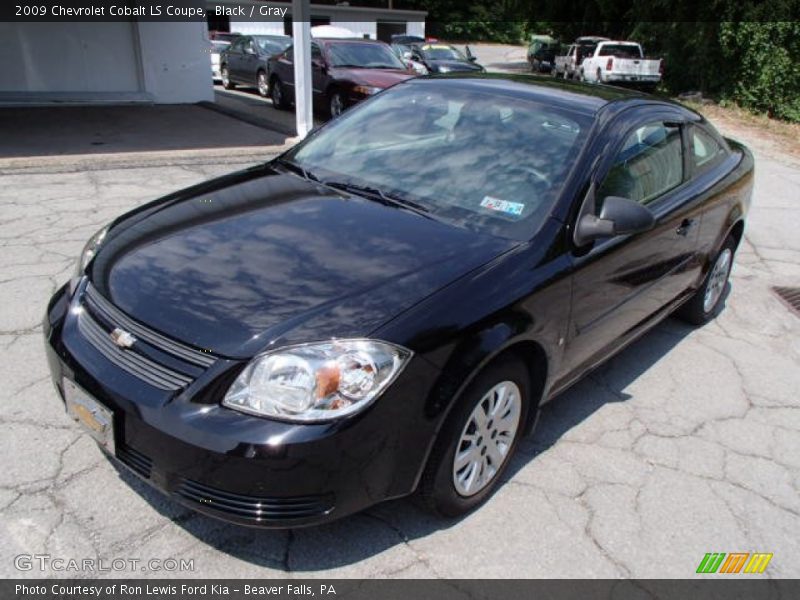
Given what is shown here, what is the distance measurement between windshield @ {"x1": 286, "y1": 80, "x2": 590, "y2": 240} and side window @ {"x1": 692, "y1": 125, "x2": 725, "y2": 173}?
1.34m

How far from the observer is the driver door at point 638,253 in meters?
3.04

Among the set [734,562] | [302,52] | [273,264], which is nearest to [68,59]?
[302,52]

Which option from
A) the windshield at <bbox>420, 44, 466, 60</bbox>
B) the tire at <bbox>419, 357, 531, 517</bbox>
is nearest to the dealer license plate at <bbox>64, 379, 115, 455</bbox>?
the tire at <bbox>419, 357, 531, 517</bbox>

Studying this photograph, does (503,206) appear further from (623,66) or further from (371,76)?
(623,66)

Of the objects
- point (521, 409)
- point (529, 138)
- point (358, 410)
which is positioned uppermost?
point (529, 138)

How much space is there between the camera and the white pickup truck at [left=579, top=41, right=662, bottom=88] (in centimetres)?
2119

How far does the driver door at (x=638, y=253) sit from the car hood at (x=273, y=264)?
1.99ft

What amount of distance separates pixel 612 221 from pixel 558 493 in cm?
121

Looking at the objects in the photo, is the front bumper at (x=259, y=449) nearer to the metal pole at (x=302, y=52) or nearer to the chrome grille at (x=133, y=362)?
the chrome grille at (x=133, y=362)
